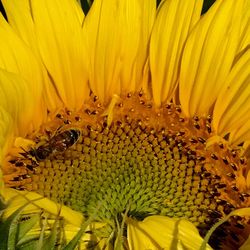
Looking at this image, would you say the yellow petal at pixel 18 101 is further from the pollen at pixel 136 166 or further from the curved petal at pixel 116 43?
the curved petal at pixel 116 43

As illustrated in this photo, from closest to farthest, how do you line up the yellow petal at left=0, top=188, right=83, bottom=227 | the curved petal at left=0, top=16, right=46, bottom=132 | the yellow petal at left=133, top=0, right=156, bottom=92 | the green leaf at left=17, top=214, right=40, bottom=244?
the green leaf at left=17, top=214, right=40, bottom=244
the yellow petal at left=0, top=188, right=83, bottom=227
the curved petal at left=0, top=16, right=46, bottom=132
the yellow petal at left=133, top=0, right=156, bottom=92

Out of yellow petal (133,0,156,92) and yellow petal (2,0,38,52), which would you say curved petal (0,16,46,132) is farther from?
yellow petal (133,0,156,92)

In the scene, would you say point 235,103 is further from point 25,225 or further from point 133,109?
point 25,225

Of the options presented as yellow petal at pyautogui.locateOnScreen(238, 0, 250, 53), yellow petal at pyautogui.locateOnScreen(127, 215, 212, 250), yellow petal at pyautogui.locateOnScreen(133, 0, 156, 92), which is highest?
yellow petal at pyautogui.locateOnScreen(238, 0, 250, 53)

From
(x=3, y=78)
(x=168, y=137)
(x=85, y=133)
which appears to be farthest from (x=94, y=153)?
(x=3, y=78)

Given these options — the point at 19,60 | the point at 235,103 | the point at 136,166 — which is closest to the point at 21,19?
the point at 19,60

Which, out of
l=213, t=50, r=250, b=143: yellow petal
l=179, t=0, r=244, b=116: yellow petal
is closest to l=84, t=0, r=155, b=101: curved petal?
l=179, t=0, r=244, b=116: yellow petal

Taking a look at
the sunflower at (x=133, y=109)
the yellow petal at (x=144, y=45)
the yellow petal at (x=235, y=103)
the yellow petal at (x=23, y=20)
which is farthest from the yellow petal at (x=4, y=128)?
the yellow petal at (x=235, y=103)
